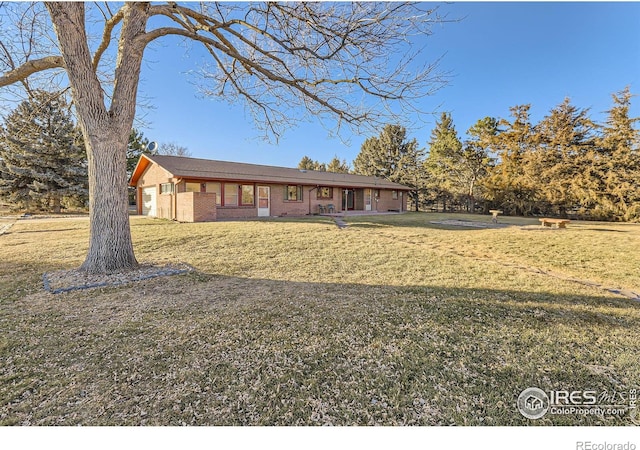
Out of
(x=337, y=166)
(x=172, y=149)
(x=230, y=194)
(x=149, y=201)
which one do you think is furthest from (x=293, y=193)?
(x=172, y=149)

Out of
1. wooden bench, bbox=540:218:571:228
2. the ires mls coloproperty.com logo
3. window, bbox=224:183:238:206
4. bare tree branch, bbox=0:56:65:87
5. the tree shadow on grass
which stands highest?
bare tree branch, bbox=0:56:65:87

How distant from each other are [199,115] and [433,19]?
7669 millimetres

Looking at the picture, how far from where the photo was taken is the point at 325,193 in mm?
20828

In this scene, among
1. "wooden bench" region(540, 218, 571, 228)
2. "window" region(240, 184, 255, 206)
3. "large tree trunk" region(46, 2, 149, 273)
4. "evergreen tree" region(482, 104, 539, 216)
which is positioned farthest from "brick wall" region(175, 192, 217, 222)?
"evergreen tree" region(482, 104, 539, 216)

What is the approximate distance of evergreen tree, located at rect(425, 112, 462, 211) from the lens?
28.0 meters

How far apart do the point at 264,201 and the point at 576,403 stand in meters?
16.5

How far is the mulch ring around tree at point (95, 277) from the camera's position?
448 centimetres

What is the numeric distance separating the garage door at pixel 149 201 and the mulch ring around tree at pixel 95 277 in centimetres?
1399

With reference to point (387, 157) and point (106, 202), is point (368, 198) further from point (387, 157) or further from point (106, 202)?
point (106, 202)

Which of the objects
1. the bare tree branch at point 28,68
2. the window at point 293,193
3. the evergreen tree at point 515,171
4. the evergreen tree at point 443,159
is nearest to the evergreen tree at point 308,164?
the evergreen tree at point 443,159

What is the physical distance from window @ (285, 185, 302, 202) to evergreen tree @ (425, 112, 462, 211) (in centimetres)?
1725

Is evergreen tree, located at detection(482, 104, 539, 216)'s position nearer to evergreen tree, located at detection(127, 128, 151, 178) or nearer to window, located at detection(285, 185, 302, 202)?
window, located at detection(285, 185, 302, 202)

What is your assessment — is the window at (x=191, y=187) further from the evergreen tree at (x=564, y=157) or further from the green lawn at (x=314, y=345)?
the evergreen tree at (x=564, y=157)

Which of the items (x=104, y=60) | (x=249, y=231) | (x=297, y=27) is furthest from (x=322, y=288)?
(x=104, y=60)
